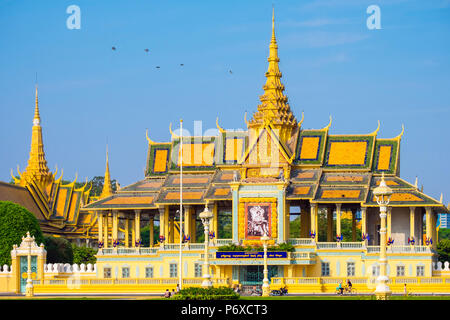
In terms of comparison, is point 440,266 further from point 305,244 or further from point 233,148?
point 233,148

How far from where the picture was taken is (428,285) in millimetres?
68250

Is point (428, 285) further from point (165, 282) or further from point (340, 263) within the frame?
point (165, 282)

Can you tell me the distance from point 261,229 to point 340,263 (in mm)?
6365

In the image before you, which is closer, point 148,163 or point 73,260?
point 148,163

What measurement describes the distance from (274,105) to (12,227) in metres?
23.9

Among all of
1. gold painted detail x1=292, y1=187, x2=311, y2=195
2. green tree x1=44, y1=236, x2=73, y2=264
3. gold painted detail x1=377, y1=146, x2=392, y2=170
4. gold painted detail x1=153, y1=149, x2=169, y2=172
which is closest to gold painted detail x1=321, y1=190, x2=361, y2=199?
gold painted detail x1=292, y1=187, x2=311, y2=195

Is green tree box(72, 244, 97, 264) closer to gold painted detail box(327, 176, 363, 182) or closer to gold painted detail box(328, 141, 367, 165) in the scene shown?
gold painted detail box(328, 141, 367, 165)

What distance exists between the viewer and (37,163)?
122 m

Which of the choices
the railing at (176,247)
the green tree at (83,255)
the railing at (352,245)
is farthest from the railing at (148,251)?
the green tree at (83,255)

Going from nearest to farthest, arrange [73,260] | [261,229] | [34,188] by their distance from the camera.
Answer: [261,229], [73,260], [34,188]

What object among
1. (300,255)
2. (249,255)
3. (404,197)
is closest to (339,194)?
(404,197)

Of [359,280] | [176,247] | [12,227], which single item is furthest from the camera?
[12,227]

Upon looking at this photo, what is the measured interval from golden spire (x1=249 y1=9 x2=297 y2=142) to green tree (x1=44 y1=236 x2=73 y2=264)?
23083 mm
